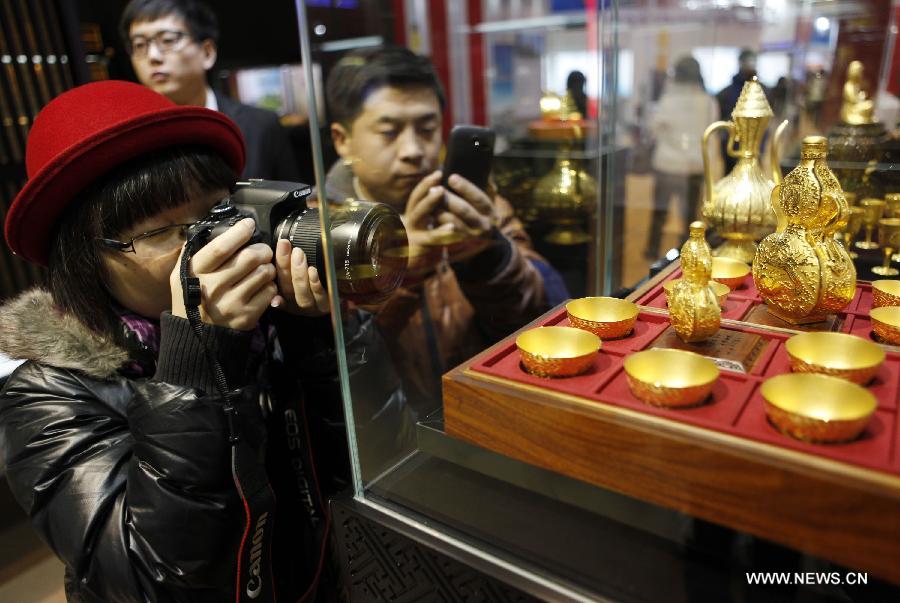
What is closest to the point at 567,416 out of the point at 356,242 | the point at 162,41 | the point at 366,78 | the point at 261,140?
the point at 356,242

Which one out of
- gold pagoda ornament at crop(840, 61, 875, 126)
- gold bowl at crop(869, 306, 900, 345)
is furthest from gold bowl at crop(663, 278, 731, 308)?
gold pagoda ornament at crop(840, 61, 875, 126)

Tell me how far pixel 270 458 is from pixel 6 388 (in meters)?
0.32

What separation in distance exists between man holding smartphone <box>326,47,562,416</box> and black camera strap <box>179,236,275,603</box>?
1.31ft

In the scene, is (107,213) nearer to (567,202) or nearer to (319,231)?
(319,231)

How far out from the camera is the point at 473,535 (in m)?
0.60

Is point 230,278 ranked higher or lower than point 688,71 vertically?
lower

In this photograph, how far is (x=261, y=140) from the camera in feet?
5.69

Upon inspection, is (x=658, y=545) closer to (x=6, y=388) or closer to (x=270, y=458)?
(x=270, y=458)

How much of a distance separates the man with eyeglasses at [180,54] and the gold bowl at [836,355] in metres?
1.42

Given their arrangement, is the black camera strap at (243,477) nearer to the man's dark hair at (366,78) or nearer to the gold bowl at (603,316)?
the gold bowl at (603,316)

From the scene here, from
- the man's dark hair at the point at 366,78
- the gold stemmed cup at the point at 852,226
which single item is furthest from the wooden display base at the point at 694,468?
the man's dark hair at the point at 366,78

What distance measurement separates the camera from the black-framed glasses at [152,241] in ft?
2.37

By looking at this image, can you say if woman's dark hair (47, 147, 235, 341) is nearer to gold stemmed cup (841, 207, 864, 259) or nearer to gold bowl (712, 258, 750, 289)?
gold bowl (712, 258, 750, 289)

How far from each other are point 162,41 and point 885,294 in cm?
166
